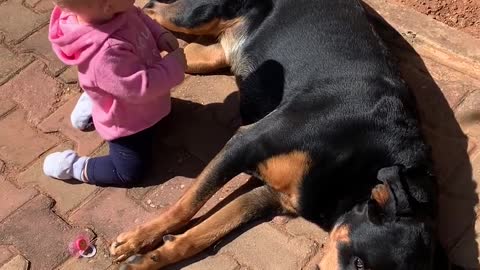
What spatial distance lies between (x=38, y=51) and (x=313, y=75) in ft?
6.25

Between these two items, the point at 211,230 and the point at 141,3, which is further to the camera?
the point at 141,3

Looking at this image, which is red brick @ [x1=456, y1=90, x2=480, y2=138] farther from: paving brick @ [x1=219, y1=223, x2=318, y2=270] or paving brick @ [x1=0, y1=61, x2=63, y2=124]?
paving brick @ [x1=0, y1=61, x2=63, y2=124]

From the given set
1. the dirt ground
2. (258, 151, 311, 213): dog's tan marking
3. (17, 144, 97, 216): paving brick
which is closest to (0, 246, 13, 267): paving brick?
(17, 144, 97, 216): paving brick

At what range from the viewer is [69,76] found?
16.2 ft

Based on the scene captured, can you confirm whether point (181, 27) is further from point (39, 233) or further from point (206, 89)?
point (39, 233)

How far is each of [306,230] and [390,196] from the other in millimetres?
773

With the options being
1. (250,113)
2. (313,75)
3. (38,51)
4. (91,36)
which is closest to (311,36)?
(313,75)

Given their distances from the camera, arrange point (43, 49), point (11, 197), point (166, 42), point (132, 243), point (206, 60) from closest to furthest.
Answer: point (132, 243), point (166, 42), point (11, 197), point (206, 60), point (43, 49)

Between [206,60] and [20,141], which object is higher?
[206,60]

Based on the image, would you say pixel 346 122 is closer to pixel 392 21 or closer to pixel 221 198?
pixel 221 198

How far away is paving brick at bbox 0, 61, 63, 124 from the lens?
475 cm

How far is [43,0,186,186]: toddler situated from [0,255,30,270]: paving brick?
53cm

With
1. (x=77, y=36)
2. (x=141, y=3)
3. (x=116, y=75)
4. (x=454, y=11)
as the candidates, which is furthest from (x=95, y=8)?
(x=454, y=11)

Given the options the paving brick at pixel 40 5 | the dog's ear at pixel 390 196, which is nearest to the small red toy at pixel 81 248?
the dog's ear at pixel 390 196
